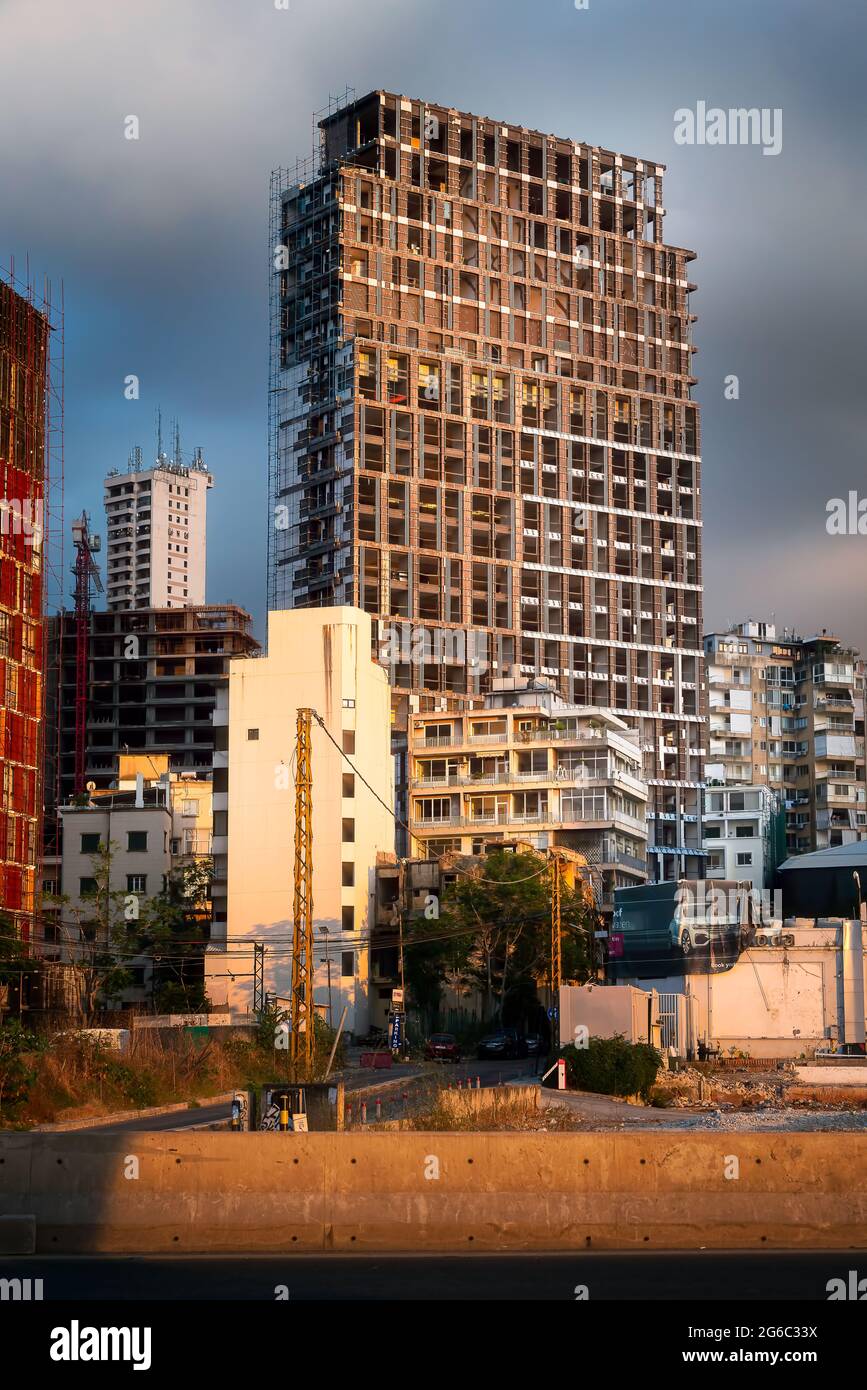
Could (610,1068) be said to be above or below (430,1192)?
below

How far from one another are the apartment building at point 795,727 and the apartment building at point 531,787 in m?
44.7

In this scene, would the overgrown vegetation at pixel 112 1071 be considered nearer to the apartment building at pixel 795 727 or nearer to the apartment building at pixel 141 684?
the apartment building at pixel 795 727

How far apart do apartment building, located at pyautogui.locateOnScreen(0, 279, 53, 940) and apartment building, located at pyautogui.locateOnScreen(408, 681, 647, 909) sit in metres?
25.0

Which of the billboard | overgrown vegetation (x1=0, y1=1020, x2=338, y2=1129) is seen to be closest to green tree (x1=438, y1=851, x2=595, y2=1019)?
the billboard

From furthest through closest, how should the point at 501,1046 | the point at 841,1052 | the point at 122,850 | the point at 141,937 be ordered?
the point at 122,850 < the point at 141,937 < the point at 501,1046 < the point at 841,1052

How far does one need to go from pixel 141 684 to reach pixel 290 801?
8620cm

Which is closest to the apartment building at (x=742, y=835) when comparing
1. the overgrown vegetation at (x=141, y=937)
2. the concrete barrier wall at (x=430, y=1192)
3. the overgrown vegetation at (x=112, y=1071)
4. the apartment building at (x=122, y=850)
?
the apartment building at (x=122, y=850)

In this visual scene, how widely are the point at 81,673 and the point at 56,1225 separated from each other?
503 feet

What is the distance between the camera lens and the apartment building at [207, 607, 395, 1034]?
93.8 m

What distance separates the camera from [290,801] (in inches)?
3770

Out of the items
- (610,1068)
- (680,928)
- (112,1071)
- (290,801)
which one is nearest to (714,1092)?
(610,1068)

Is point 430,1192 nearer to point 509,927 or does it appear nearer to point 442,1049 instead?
point 442,1049
